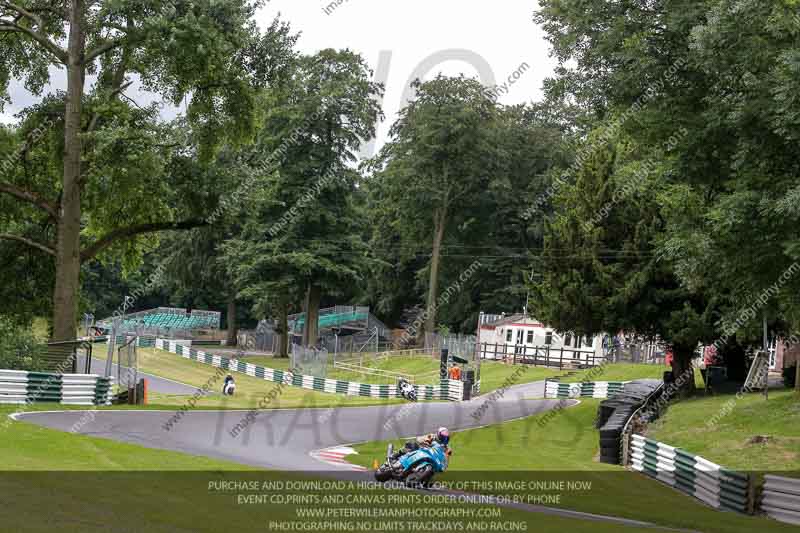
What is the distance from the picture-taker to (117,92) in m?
29.8

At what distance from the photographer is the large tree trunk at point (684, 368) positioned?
129 feet

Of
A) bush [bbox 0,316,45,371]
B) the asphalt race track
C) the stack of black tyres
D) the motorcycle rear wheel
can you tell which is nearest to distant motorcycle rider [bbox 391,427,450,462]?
the motorcycle rear wheel

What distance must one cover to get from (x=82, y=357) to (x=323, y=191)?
20.7 m

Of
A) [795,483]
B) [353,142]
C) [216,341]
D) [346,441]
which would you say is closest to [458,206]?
[353,142]

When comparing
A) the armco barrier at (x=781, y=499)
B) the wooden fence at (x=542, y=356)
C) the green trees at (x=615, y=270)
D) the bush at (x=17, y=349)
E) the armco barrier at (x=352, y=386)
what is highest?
the green trees at (x=615, y=270)

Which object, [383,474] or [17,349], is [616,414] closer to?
Answer: [383,474]

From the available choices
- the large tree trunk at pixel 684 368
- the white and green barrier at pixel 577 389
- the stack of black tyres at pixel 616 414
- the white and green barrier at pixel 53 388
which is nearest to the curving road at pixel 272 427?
the white and green barrier at pixel 53 388

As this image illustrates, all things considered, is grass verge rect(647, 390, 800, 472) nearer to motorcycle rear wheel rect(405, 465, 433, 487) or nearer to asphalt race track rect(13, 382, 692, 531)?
asphalt race track rect(13, 382, 692, 531)

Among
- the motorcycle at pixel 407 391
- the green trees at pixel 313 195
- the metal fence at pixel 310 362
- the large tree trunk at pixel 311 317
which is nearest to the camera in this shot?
the motorcycle at pixel 407 391

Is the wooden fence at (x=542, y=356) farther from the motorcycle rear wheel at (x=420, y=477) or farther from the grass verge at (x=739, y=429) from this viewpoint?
the motorcycle rear wheel at (x=420, y=477)

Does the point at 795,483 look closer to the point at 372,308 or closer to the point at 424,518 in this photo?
the point at 424,518

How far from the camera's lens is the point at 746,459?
2373 centimetres

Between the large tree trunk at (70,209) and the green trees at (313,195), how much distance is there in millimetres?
35321

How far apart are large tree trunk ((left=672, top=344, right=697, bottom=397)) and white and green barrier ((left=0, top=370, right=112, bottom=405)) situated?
2348 cm
